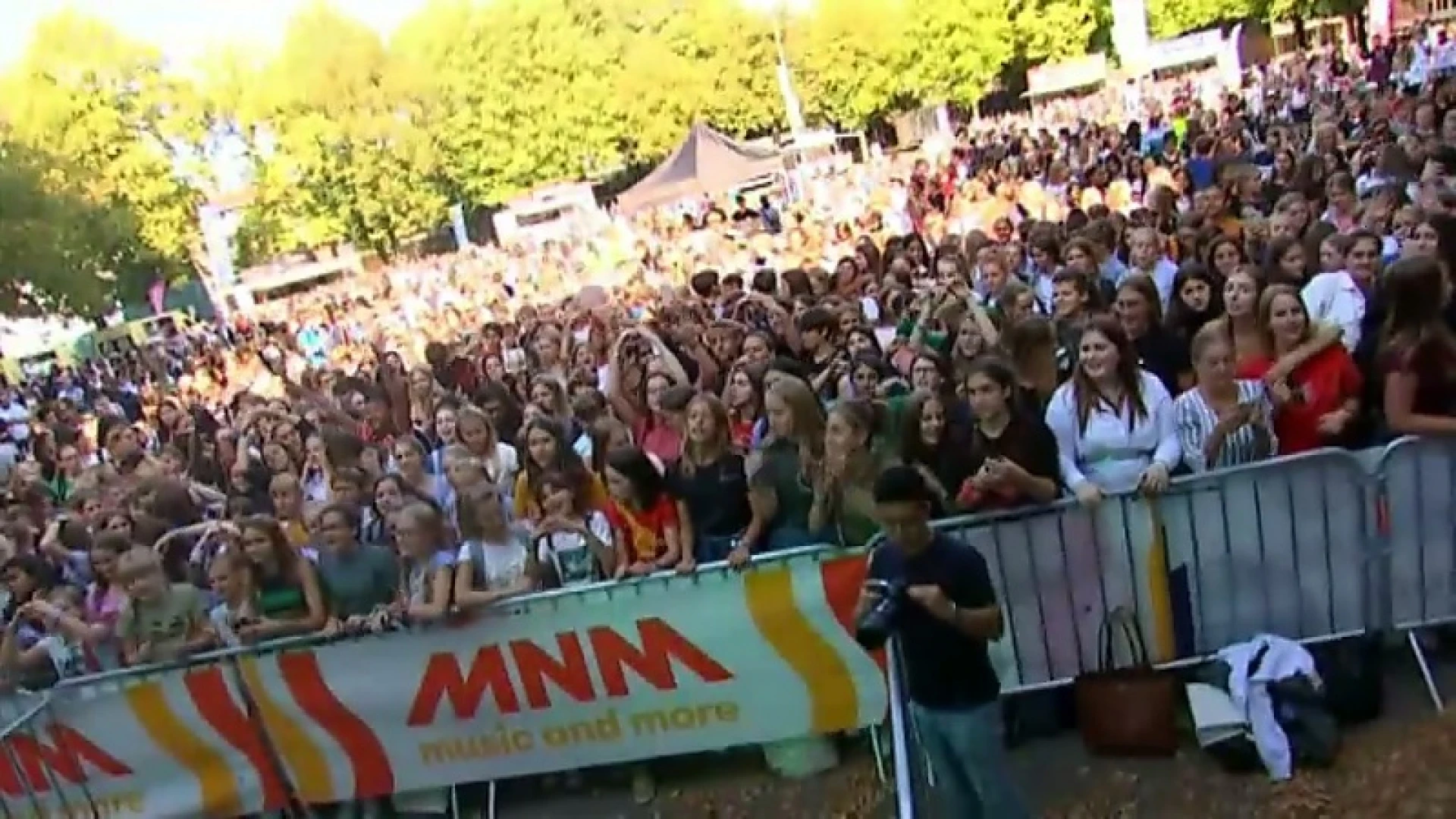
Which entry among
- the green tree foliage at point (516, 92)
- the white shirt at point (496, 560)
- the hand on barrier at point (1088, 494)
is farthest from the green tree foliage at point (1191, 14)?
the white shirt at point (496, 560)

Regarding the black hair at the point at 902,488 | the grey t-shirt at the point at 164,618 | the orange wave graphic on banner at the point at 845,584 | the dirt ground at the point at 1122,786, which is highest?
the black hair at the point at 902,488

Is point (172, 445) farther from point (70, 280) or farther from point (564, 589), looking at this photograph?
point (70, 280)

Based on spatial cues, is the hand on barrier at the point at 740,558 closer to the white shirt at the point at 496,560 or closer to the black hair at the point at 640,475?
the black hair at the point at 640,475

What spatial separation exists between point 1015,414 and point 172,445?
32.0ft

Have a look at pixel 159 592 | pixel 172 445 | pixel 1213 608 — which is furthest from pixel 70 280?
pixel 1213 608

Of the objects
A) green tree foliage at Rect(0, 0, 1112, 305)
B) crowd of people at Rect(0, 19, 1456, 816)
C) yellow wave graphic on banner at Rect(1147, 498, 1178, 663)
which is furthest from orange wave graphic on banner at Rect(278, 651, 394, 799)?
green tree foliage at Rect(0, 0, 1112, 305)

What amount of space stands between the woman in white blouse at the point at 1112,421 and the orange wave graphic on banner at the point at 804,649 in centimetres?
118

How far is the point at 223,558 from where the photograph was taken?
6.05m

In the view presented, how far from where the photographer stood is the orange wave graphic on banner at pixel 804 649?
5332mm

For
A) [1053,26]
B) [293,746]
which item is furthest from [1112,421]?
[1053,26]

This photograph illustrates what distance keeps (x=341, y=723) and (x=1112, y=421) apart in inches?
137

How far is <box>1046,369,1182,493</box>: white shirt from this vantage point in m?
5.20

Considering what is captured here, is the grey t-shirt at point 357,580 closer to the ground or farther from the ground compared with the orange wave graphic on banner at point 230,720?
farther from the ground

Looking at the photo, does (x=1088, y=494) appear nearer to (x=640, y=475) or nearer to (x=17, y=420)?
(x=640, y=475)
